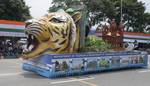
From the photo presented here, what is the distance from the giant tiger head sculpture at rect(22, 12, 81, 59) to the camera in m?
13.2

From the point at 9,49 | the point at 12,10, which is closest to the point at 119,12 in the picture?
the point at 12,10

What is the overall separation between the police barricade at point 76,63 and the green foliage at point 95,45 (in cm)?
57

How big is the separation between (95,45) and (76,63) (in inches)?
94.9

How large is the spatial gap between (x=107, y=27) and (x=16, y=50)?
11406 mm

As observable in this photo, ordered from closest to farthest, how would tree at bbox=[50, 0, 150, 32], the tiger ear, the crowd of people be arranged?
the tiger ear, the crowd of people, tree at bbox=[50, 0, 150, 32]

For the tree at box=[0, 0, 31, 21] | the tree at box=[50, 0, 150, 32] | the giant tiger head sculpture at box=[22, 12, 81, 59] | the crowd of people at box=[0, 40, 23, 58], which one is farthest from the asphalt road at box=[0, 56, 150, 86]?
the tree at box=[50, 0, 150, 32]

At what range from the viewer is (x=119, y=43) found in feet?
58.3

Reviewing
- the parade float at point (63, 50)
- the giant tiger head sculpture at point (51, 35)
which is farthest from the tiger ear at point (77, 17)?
the giant tiger head sculpture at point (51, 35)

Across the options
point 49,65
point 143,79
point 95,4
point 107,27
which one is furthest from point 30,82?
point 95,4

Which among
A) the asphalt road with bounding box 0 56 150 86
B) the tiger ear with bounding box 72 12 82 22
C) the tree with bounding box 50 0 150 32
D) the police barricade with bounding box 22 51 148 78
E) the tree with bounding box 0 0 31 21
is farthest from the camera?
the tree with bounding box 50 0 150 32

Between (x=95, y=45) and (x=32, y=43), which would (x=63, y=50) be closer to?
(x=32, y=43)

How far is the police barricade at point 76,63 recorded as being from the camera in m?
13.2

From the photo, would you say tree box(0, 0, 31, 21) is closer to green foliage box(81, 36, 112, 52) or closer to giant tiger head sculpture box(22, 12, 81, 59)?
green foliage box(81, 36, 112, 52)

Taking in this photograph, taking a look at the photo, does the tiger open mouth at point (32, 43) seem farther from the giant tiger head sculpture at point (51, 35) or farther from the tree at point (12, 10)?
the tree at point (12, 10)
